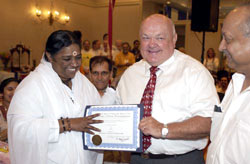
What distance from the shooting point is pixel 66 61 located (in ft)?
7.29

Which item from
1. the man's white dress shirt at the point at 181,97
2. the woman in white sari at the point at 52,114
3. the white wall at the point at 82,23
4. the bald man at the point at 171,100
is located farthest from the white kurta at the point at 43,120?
the white wall at the point at 82,23

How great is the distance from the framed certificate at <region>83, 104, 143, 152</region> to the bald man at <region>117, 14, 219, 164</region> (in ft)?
0.31

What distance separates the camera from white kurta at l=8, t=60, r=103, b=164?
2.03m

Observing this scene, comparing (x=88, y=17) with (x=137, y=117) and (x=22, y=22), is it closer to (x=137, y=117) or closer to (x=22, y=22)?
(x=22, y=22)

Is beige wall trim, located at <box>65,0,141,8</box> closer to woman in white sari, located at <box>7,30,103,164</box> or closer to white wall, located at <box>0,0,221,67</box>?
white wall, located at <box>0,0,221,67</box>

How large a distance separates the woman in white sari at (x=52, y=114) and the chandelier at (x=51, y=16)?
388 inches

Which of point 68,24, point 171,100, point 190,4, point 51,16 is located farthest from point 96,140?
point 190,4

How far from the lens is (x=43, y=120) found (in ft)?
6.70

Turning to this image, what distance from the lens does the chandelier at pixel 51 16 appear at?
11.3 metres

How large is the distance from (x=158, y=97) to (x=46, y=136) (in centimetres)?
96

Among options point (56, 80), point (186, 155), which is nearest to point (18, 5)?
point (56, 80)

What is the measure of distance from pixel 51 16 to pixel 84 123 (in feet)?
34.8

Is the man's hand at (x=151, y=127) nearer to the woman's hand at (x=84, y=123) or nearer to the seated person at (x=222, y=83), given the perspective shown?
the woman's hand at (x=84, y=123)

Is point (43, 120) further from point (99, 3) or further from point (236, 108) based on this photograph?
point (99, 3)
